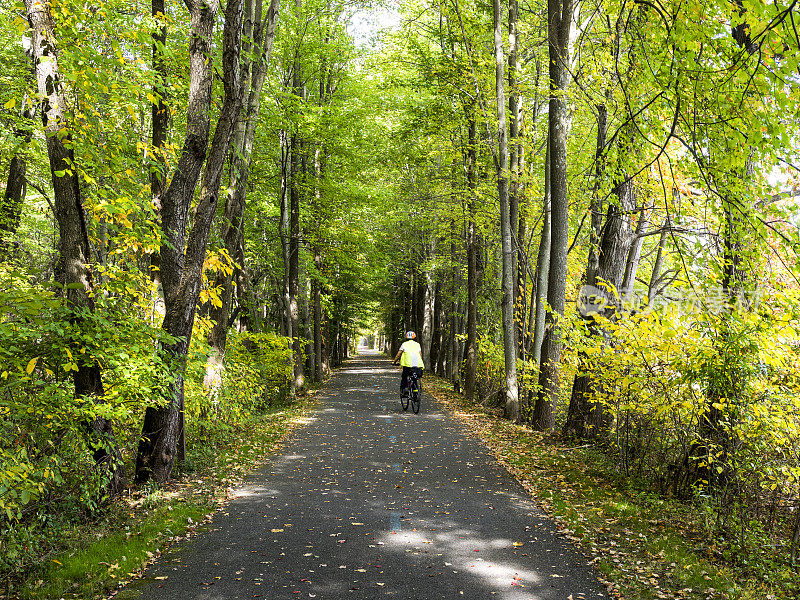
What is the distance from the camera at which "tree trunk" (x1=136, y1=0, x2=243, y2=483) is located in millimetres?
7859

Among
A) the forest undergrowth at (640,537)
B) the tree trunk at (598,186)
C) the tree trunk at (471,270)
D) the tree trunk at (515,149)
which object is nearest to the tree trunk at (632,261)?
the tree trunk at (598,186)

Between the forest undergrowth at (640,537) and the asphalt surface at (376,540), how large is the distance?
0.99ft

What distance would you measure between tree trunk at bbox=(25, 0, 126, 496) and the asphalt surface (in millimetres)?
1774

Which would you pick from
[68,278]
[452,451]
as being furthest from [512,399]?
[68,278]

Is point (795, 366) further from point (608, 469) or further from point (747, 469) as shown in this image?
point (608, 469)

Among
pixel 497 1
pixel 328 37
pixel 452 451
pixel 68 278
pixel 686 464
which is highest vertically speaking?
pixel 328 37

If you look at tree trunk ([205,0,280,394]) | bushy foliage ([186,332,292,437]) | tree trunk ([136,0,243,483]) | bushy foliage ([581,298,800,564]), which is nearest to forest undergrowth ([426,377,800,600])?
bushy foliage ([581,298,800,564])

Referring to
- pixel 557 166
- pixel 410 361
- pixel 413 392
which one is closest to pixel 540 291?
pixel 410 361

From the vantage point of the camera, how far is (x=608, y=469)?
29.0ft

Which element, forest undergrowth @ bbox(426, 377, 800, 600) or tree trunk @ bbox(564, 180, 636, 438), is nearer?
forest undergrowth @ bbox(426, 377, 800, 600)

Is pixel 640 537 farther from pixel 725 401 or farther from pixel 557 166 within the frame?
pixel 557 166

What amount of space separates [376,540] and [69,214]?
17.4 ft

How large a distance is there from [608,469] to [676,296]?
3041 mm

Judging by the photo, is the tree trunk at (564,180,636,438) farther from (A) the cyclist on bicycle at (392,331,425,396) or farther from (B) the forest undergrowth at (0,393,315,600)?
(B) the forest undergrowth at (0,393,315,600)
